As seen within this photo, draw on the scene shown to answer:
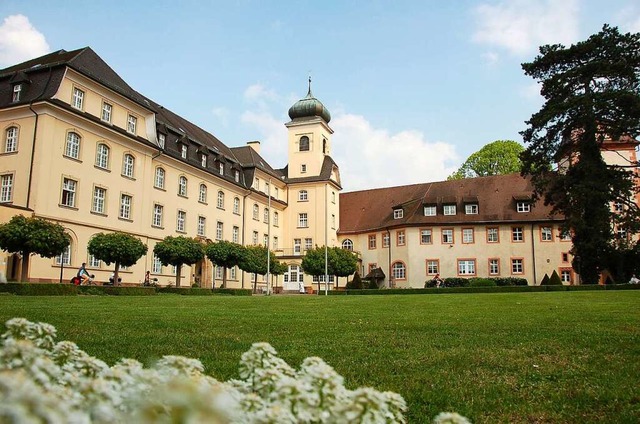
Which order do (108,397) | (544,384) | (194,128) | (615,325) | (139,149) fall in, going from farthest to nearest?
(194,128) < (139,149) < (615,325) < (544,384) < (108,397)

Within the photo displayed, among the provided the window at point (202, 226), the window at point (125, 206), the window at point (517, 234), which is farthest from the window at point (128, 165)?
the window at point (517, 234)

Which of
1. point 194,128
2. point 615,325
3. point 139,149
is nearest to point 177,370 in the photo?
point 615,325

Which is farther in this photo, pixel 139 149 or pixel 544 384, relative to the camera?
pixel 139 149

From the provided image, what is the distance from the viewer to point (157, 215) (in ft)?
118

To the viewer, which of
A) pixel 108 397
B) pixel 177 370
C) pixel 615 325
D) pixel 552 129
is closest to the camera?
pixel 108 397

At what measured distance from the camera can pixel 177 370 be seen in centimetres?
180

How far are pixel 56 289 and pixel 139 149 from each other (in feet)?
48.5

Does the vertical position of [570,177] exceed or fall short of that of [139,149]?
Result: it falls short

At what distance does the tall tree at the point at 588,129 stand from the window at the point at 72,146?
2635 centimetres

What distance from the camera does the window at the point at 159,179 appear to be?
3582 cm

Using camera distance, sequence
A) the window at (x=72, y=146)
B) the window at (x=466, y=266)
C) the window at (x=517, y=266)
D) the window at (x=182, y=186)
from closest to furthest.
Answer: the window at (x=72, y=146) < the window at (x=182, y=186) < the window at (x=517, y=266) < the window at (x=466, y=266)

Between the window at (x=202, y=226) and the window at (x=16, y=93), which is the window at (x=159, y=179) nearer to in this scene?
the window at (x=202, y=226)

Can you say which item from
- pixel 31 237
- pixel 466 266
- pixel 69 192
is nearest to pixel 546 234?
pixel 466 266

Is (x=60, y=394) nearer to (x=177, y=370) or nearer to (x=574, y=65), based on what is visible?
(x=177, y=370)
